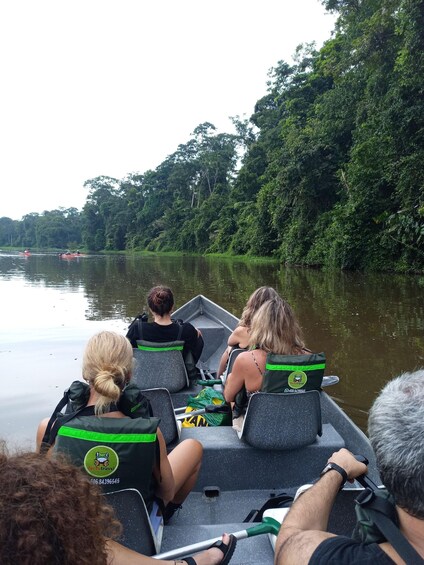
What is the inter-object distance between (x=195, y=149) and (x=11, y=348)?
2113 inches

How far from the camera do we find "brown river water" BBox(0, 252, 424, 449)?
532cm

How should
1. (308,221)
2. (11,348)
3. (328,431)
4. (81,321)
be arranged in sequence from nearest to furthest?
(328,431) < (11,348) < (81,321) < (308,221)

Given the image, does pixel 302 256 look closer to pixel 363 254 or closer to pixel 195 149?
pixel 363 254

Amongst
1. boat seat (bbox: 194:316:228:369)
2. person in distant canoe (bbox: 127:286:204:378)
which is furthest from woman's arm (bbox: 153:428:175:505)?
boat seat (bbox: 194:316:228:369)

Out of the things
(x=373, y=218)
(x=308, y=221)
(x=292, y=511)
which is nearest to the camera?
(x=292, y=511)

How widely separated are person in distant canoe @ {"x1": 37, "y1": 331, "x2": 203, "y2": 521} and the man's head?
824 millimetres

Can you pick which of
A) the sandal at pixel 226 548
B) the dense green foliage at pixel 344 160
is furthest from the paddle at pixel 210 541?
the dense green foliage at pixel 344 160

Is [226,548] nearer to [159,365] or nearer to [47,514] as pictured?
[47,514]

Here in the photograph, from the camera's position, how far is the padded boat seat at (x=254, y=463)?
259 cm

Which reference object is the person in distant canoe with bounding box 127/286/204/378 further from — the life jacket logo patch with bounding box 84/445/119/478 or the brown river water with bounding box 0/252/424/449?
the life jacket logo patch with bounding box 84/445/119/478

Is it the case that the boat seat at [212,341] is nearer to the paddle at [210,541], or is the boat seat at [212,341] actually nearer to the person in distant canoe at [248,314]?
the person in distant canoe at [248,314]

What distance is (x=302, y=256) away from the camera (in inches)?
1012

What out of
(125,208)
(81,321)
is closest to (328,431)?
(81,321)

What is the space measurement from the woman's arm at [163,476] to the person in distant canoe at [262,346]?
0.92m
